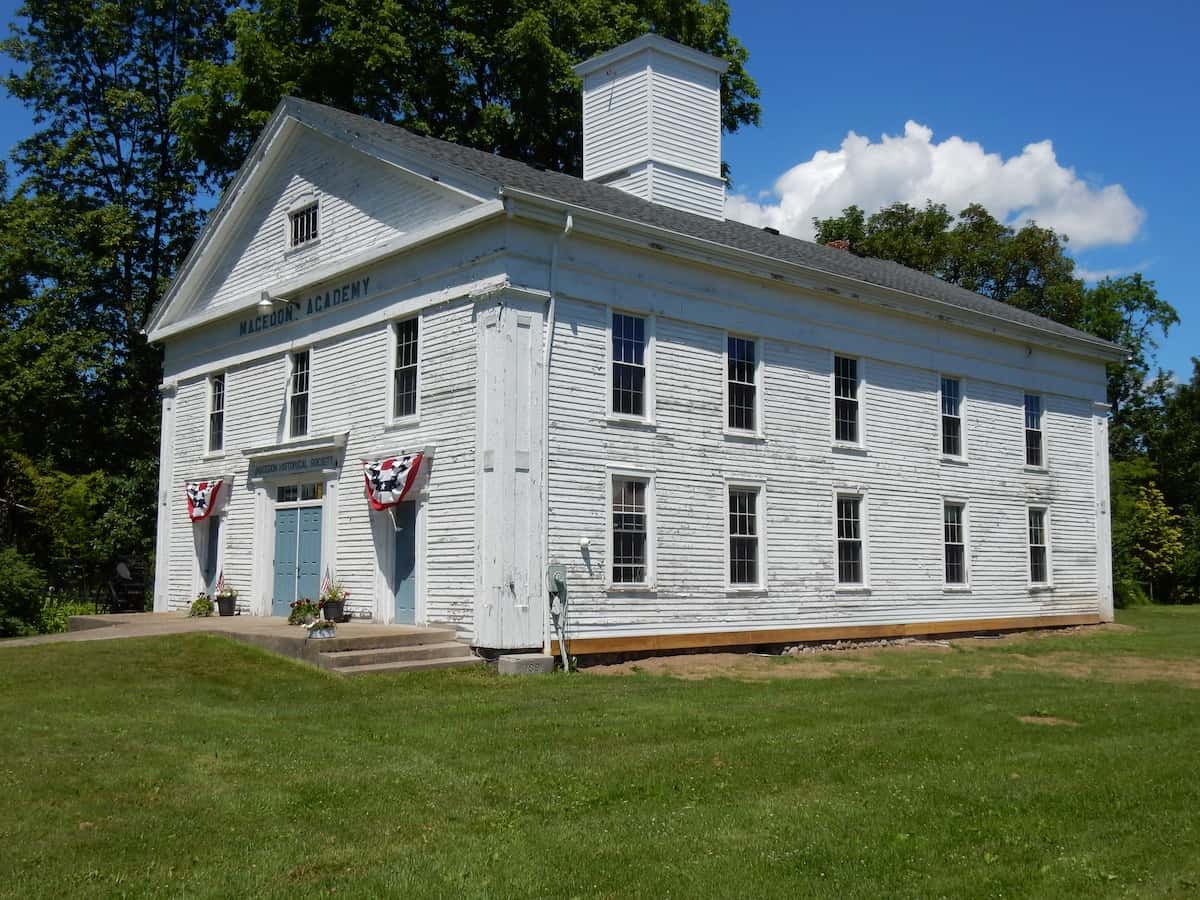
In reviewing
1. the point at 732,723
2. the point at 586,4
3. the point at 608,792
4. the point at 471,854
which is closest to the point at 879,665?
the point at 732,723

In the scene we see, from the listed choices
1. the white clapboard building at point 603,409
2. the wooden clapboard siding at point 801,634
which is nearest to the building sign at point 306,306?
the white clapboard building at point 603,409

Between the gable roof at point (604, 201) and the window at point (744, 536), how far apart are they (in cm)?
438

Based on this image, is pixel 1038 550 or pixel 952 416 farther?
pixel 1038 550

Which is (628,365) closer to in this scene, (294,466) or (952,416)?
(294,466)

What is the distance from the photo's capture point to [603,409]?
754 inches

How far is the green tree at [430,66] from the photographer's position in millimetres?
34062

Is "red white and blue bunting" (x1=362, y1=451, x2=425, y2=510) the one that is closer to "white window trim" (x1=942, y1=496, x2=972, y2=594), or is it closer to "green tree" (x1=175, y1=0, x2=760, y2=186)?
"white window trim" (x1=942, y1=496, x2=972, y2=594)

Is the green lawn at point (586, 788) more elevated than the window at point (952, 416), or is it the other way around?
the window at point (952, 416)

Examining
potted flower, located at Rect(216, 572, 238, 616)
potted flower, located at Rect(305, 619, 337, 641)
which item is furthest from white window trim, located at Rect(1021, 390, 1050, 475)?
potted flower, located at Rect(216, 572, 238, 616)

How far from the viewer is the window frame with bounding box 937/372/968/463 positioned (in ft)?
83.0

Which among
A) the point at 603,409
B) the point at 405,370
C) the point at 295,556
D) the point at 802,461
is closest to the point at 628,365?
the point at 603,409

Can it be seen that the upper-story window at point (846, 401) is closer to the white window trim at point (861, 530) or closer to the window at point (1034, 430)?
the white window trim at point (861, 530)

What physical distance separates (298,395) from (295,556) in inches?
120

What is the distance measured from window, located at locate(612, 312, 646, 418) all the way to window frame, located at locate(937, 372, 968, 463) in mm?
8438
